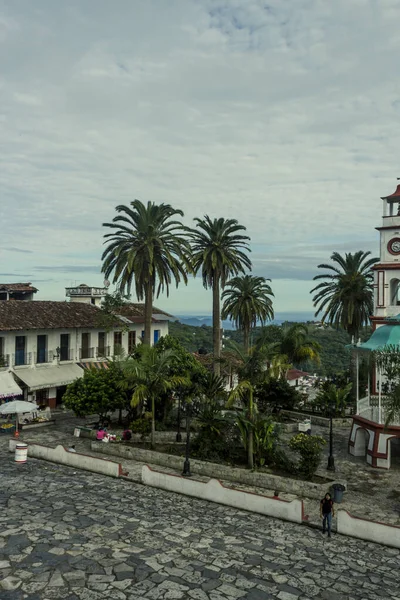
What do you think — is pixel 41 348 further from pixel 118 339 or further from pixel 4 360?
pixel 118 339

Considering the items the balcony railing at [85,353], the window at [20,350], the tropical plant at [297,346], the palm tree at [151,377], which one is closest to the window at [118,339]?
the balcony railing at [85,353]

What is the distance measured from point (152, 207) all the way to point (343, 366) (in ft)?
161

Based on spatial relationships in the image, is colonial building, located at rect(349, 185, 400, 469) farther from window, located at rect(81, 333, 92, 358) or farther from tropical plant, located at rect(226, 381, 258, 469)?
window, located at rect(81, 333, 92, 358)

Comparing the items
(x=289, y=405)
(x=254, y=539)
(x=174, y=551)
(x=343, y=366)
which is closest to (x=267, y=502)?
(x=254, y=539)

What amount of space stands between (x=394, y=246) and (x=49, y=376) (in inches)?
1030

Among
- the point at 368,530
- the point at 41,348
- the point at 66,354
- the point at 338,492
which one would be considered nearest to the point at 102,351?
the point at 66,354

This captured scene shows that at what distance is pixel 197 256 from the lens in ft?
132

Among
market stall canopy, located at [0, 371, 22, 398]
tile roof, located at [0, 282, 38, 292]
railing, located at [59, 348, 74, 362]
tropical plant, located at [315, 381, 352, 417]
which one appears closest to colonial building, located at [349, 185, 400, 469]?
tropical plant, located at [315, 381, 352, 417]

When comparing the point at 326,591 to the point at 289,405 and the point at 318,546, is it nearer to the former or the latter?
the point at 318,546

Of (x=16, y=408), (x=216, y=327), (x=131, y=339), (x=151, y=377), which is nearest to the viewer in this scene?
(x=151, y=377)

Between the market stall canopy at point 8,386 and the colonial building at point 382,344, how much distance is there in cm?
2192

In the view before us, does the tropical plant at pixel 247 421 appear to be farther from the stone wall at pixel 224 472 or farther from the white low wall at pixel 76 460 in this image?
the white low wall at pixel 76 460

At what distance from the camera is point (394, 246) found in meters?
32.0

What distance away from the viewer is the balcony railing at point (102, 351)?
4388 centimetres
